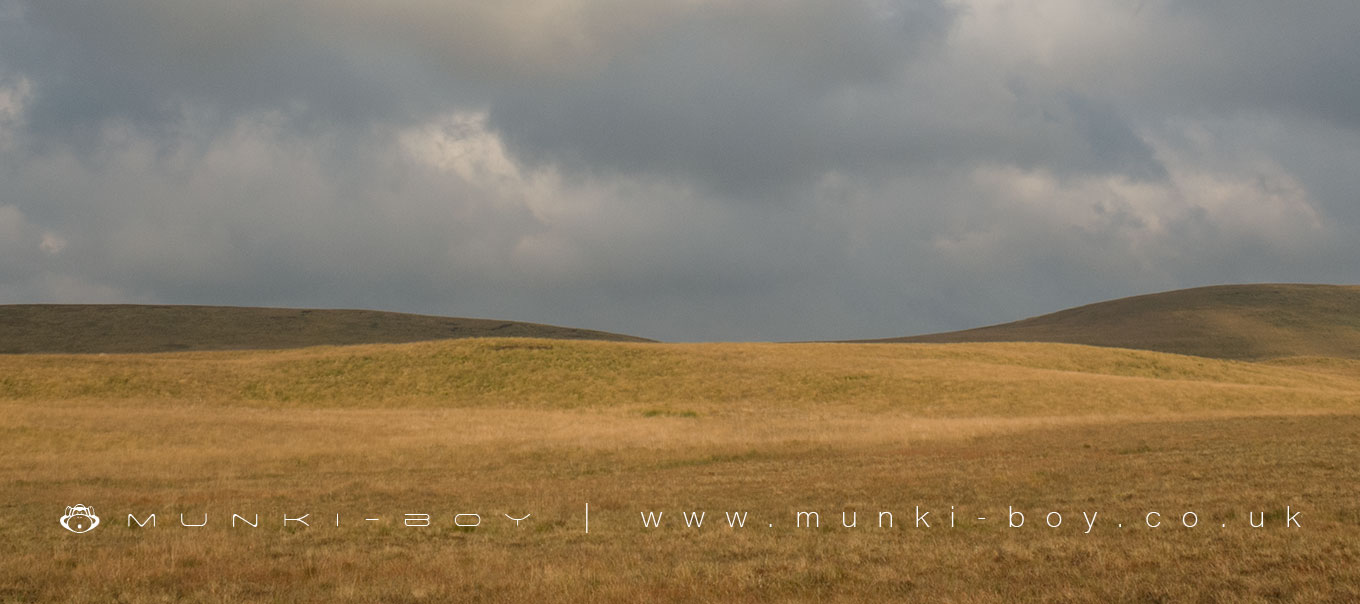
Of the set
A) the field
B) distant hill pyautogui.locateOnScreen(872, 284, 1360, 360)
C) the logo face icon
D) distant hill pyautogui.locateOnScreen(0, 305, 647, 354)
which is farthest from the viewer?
distant hill pyautogui.locateOnScreen(872, 284, 1360, 360)

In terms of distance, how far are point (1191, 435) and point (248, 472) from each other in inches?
1036

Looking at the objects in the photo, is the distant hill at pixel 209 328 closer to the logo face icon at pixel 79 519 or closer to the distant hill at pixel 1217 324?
the distant hill at pixel 1217 324

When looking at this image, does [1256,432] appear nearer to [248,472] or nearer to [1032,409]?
[1032,409]

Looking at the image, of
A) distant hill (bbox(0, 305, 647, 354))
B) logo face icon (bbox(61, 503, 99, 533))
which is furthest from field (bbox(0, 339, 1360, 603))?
distant hill (bbox(0, 305, 647, 354))

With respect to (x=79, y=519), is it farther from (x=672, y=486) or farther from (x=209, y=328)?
(x=209, y=328)

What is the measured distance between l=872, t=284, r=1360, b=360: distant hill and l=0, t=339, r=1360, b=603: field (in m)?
63.0

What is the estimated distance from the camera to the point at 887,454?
24578 millimetres

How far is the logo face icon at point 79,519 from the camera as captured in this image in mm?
14400

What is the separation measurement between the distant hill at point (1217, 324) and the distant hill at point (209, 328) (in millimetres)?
66685

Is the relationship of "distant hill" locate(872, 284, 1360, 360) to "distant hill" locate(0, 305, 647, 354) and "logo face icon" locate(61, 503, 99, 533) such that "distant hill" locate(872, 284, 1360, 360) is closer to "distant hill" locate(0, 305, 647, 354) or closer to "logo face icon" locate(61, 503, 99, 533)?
"distant hill" locate(0, 305, 647, 354)

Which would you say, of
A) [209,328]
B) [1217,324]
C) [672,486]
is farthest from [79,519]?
[1217,324]

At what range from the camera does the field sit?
970 cm

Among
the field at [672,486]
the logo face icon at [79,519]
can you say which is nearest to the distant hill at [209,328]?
the field at [672,486]

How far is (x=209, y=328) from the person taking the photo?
362 ft
